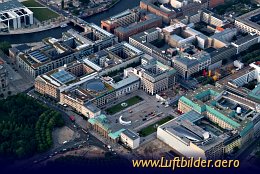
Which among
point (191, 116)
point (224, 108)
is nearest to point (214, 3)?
point (224, 108)

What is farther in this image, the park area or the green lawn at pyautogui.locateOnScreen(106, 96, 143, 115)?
the park area

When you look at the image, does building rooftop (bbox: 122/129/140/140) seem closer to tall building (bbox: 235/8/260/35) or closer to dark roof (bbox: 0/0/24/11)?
tall building (bbox: 235/8/260/35)

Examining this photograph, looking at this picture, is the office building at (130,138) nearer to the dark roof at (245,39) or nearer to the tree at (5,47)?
the tree at (5,47)

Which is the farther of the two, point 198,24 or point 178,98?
point 198,24

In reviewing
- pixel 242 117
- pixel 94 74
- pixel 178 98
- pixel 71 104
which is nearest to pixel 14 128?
pixel 71 104

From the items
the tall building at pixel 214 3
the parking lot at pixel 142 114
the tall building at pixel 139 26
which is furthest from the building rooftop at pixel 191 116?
the tall building at pixel 214 3

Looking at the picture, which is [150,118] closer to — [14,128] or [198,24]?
[14,128]

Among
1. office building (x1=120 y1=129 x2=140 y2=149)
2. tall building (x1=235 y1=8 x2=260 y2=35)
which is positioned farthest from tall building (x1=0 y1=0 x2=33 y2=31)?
office building (x1=120 y1=129 x2=140 y2=149)
